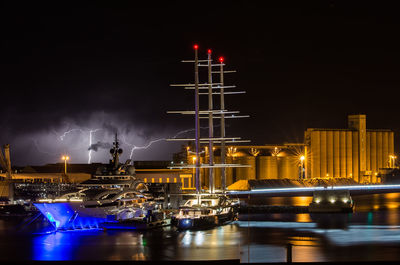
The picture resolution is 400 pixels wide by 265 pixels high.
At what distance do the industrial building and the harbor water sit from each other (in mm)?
55667

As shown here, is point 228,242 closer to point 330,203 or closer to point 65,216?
point 65,216

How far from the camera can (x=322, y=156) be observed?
417ft

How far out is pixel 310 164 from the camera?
126312 mm

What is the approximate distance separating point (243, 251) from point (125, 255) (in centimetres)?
633

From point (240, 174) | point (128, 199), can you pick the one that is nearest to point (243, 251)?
point (128, 199)

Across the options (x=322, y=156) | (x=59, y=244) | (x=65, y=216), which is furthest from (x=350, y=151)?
(x=59, y=244)

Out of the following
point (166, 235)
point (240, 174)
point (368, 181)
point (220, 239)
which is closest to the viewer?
point (220, 239)

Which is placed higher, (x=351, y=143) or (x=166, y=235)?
(x=351, y=143)

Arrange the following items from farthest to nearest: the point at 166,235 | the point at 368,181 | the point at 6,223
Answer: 1. the point at 368,181
2. the point at 6,223
3. the point at 166,235

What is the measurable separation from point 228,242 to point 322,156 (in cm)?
8977

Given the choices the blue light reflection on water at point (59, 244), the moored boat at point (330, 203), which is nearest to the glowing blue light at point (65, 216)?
the blue light reflection on water at point (59, 244)

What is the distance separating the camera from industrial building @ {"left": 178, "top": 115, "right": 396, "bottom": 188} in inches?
4407

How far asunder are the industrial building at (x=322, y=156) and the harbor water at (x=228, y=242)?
55667 mm

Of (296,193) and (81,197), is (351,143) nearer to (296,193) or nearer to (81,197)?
(296,193)
